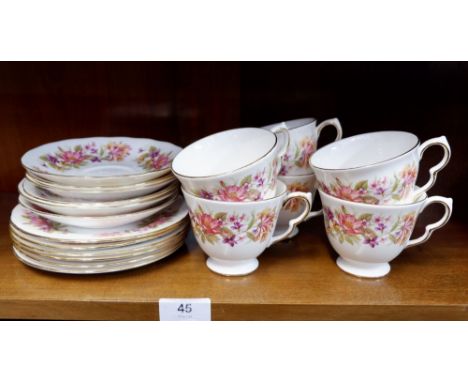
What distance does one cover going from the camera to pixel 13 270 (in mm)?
702

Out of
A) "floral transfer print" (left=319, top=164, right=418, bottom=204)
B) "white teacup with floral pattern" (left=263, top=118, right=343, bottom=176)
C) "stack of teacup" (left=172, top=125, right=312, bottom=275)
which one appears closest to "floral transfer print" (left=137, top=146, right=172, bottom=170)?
"stack of teacup" (left=172, top=125, right=312, bottom=275)

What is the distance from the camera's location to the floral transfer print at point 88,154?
2.69 feet

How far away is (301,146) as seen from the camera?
0.77m

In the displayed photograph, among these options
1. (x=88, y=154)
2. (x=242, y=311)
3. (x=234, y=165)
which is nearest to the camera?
(x=242, y=311)

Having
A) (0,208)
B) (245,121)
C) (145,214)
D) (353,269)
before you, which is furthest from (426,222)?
(0,208)

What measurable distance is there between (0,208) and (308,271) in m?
0.66

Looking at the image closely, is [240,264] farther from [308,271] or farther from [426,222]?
[426,222]

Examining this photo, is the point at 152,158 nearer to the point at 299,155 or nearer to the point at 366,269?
the point at 299,155

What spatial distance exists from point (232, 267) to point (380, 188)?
254mm

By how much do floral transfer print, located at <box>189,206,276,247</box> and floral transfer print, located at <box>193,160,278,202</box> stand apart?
0.02m

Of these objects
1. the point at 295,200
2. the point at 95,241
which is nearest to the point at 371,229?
the point at 295,200

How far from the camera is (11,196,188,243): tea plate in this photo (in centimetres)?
67

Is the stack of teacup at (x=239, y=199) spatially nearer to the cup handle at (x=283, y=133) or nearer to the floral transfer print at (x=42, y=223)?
the cup handle at (x=283, y=133)

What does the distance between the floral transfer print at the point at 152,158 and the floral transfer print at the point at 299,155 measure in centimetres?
21
